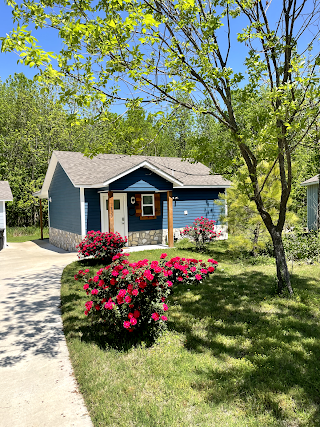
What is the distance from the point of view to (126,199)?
14094 millimetres

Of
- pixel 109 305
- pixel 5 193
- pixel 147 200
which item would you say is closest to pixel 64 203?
pixel 5 193

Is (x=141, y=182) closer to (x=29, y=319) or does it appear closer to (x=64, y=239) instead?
(x=64, y=239)

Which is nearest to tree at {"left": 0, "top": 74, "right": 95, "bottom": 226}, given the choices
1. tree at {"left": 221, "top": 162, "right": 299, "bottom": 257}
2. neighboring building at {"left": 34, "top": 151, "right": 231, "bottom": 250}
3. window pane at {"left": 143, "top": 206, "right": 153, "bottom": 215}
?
neighboring building at {"left": 34, "top": 151, "right": 231, "bottom": 250}

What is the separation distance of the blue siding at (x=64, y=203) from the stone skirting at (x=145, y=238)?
8.07 feet

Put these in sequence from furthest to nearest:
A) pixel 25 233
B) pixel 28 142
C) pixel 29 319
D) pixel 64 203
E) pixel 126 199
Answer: pixel 28 142 → pixel 25 233 → pixel 64 203 → pixel 126 199 → pixel 29 319

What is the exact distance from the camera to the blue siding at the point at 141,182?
1262 centimetres

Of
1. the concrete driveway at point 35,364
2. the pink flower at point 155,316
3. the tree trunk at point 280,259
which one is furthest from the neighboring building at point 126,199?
the pink flower at point 155,316

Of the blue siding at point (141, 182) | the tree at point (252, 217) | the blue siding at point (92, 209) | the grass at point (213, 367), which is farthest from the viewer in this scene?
the blue siding at point (92, 209)

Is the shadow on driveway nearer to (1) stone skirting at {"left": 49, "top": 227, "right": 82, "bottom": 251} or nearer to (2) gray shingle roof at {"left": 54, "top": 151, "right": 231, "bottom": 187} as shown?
(1) stone skirting at {"left": 49, "top": 227, "right": 82, "bottom": 251}

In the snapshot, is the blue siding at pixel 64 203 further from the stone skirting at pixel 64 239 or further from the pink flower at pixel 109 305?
the pink flower at pixel 109 305

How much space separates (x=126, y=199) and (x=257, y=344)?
10.6 meters

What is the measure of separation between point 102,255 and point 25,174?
18.7m

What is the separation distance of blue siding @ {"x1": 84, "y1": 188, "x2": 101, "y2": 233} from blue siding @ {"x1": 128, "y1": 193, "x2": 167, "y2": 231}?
1.47 m

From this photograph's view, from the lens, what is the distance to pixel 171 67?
5.21 m
